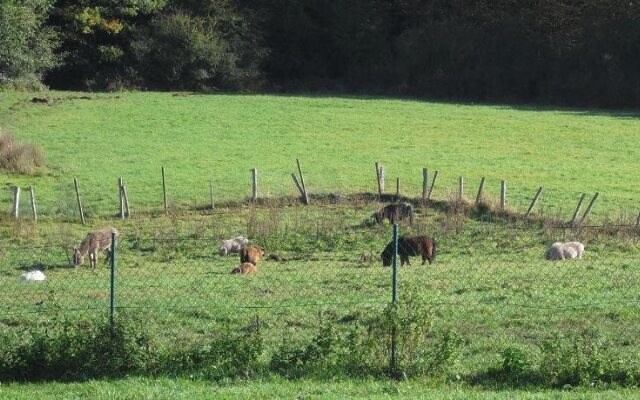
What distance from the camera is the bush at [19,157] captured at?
43.0 m

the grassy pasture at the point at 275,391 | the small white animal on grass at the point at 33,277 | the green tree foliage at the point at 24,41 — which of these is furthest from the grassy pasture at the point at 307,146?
the grassy pasture at the point at 275,391

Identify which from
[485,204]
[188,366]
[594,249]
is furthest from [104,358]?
[485,204]

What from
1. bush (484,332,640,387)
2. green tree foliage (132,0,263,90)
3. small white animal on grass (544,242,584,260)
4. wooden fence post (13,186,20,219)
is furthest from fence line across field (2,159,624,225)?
green tree foliage (132,0,263,90)

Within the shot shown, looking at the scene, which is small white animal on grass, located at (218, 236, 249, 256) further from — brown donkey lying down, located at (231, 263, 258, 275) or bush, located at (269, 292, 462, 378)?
bush, located at (269, 292, 462, 378)

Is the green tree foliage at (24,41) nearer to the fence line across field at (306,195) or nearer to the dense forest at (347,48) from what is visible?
the dense forest at (347,48)

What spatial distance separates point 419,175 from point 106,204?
12779 millimetres

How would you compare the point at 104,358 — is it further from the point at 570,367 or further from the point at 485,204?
the point at 485,204

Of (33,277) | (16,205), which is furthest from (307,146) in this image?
(33,277)

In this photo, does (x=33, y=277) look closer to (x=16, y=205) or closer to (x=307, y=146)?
(x=16, y=205)

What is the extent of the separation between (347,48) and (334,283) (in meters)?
58.9

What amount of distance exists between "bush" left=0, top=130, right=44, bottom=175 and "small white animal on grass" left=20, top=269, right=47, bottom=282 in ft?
62.0

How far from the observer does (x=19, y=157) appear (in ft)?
142

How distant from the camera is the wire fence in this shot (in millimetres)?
16344

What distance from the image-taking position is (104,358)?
1388cm
